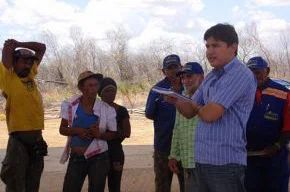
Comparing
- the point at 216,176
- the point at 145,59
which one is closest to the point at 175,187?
the point at 216,176

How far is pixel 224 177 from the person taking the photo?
3.39 meters

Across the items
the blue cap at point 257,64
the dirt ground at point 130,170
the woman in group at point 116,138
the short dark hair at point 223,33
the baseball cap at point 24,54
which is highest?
the short dark hair at point 223,33

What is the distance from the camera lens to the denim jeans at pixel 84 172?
203 inches

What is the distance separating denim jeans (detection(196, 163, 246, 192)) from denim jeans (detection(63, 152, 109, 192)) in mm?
1889

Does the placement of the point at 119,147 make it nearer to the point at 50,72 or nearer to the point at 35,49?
the point at 35,49

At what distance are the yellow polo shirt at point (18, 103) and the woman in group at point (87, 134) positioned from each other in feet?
1.22

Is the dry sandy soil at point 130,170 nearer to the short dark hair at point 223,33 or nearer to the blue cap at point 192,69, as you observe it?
the blue cap at point 192,69

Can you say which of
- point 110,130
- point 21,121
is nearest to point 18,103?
point 21,121

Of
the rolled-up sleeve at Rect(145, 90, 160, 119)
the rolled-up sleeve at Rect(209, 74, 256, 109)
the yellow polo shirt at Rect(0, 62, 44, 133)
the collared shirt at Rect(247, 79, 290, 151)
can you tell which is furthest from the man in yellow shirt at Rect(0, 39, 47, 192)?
the rolled-up sleeve at Rect(209, 74, 256, 109)

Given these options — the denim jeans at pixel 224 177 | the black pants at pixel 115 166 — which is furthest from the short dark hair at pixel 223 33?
the black pants at pixel 115 166

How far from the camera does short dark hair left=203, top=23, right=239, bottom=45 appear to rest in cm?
343

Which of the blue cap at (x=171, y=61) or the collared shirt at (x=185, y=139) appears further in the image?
the blue cap at (x=171, y=61)

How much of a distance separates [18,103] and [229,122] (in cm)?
271

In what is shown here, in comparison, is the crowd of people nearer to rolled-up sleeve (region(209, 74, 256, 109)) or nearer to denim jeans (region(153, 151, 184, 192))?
denim jeans (region(153, 151, 184, 192))
